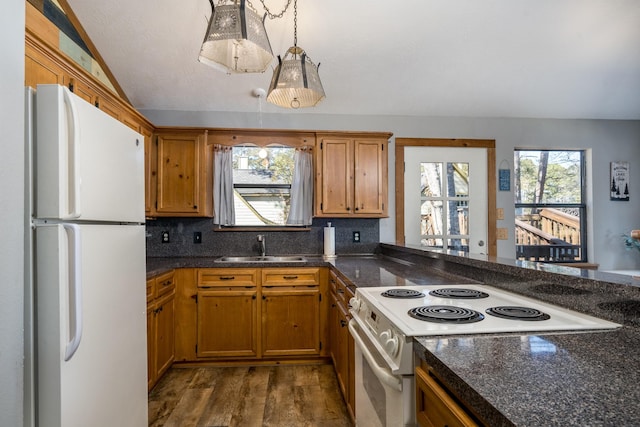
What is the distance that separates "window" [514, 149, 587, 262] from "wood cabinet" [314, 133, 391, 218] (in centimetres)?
173

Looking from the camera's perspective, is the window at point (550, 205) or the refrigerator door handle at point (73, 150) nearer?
the refrigerator door handle at point (73, 150)

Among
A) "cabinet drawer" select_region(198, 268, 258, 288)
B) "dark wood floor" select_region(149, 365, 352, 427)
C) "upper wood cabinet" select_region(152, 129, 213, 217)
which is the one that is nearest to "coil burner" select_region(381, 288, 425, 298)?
"dark wood floor" select_region(149, 365, 352, 427)

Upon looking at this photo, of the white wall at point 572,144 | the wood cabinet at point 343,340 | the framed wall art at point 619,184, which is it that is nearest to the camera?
the wood cabinet at point 343,340

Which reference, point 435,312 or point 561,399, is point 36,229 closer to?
point 435,312

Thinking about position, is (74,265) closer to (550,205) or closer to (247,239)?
(247,239)

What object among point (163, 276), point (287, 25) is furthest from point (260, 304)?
point (287, 25)

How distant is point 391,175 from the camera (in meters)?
3.66

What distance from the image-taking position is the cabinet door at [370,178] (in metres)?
3.35

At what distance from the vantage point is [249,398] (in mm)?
2355

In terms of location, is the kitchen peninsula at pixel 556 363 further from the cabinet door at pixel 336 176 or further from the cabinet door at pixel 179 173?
the cabinet door at pixel 179 173

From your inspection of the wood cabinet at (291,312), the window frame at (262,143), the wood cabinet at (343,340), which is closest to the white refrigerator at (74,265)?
the wood cabinet at (343,340)

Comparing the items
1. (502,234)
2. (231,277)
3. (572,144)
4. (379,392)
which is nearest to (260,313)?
(231,277)

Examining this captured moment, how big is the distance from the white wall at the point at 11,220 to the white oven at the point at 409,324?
1.13 meters

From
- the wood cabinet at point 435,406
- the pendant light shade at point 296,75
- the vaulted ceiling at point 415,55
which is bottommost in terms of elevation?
the wood cabinet at point 435,406
